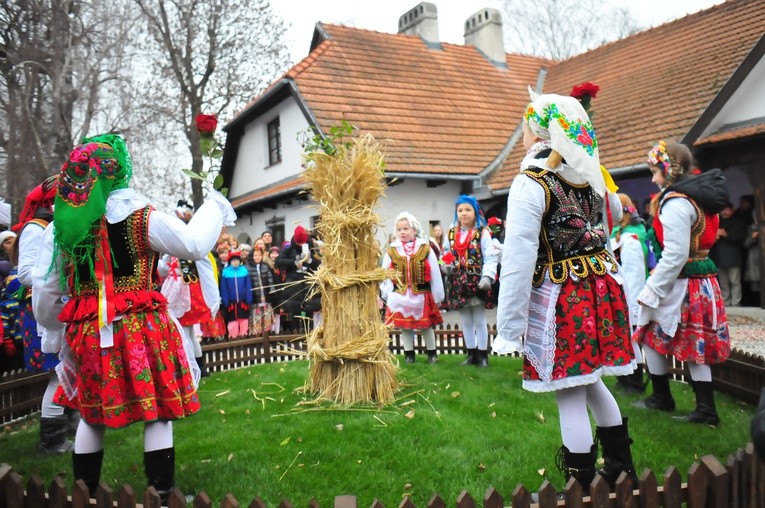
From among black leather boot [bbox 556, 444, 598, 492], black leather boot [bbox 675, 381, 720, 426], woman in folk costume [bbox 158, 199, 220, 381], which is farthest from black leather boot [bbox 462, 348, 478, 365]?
black leather boot [bbox 556, 444, 598, 492]

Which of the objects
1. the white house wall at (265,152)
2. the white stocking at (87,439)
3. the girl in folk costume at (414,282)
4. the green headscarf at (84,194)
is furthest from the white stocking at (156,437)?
the white house wall at (265,152)

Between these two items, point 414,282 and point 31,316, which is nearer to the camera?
point 31,316

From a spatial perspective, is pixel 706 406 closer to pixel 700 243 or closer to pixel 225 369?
pixel 700 243

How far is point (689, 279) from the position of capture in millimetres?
4465

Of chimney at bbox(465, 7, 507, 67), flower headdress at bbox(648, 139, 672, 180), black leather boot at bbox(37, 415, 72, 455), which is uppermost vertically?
chimney at bbox(465, 7, 507, 67)

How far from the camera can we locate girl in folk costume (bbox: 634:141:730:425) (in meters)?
4.23

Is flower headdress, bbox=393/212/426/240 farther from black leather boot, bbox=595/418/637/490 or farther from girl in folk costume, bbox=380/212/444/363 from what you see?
black leather boot, bbox=595/418/637/490

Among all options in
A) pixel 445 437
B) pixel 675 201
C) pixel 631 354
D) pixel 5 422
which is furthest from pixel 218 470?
pixel 675 201

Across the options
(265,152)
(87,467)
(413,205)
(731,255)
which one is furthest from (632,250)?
(265,152)

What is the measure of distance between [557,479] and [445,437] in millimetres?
971

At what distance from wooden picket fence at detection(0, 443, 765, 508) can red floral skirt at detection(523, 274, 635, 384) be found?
0.59 m

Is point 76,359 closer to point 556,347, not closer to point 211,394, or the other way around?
point 556,347

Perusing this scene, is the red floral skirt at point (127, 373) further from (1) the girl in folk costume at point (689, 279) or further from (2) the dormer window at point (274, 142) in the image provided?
(2) the dormer window at point (274, 142)

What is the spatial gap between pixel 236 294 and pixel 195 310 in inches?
131
